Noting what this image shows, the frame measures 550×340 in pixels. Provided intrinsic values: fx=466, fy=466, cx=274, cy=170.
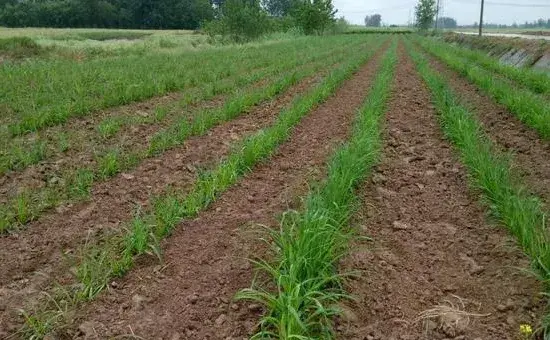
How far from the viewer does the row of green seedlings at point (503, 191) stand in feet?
8.72

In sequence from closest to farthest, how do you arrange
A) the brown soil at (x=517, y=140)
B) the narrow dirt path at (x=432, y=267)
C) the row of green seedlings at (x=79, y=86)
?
the narrow dirt path at (x=432, y=267) → the brown soil at (x=517, y=140) → the row of green seedlings at (x=79, y=86)

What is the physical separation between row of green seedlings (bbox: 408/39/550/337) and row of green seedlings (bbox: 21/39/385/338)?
203cm

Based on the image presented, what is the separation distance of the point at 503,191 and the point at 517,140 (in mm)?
2130

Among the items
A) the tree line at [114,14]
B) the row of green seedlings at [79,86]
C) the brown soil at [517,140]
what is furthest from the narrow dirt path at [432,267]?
the tree line at [114,14]

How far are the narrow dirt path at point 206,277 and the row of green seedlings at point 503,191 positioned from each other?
141 centimetres

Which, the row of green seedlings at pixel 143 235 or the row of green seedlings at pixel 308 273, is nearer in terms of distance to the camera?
the row of green seedlings at pixel 308 273

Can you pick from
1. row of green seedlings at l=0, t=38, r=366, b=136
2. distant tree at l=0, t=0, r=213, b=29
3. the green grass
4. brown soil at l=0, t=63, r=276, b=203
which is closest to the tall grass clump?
brown soil at l=0, t=63, r=276, b=203

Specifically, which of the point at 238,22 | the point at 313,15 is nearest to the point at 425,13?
the point at 313,15

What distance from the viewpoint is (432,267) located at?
111 inches

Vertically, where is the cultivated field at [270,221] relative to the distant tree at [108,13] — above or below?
below

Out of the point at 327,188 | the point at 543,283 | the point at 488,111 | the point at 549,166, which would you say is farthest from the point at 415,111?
the point at 543,283

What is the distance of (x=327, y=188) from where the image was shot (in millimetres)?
3447

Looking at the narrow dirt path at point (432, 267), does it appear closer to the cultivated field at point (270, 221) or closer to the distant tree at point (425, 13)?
the cultivated field at point (270, 221)

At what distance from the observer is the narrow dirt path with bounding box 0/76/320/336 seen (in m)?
2.72
